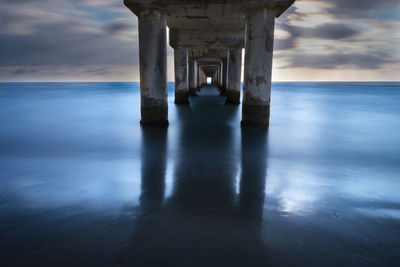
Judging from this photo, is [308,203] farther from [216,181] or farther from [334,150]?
[334,150]

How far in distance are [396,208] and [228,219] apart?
2.07 metres

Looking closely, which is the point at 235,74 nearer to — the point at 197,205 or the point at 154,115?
the point at 154,115

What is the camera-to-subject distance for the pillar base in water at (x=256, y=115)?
833cm

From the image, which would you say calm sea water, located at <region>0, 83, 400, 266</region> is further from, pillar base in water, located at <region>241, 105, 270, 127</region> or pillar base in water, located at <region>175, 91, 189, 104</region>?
pillar base in water, located at <region>175, 91, 189, 104</region>

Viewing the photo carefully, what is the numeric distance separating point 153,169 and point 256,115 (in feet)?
16.0

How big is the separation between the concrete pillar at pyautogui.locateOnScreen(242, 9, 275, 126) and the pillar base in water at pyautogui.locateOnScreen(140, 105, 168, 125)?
2.79 m

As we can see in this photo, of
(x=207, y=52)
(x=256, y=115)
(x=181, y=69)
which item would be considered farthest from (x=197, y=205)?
(x=207, y=52)

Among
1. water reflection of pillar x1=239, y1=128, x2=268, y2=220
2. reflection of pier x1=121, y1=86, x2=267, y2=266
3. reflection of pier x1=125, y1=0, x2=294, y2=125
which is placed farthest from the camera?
reflection of pier x1=125, y1=0, x2=294, y2=125

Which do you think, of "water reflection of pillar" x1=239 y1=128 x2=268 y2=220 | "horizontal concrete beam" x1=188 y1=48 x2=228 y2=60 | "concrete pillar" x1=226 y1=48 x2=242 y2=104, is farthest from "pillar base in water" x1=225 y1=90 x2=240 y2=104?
"water reflection of pillar" x1=239 y1=128 x2=268 y2=220

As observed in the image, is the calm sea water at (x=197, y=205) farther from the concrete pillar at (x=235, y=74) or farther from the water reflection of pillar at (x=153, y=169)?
the concrete pillar at (x=235, y=74)

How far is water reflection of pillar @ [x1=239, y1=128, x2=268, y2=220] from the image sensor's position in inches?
119

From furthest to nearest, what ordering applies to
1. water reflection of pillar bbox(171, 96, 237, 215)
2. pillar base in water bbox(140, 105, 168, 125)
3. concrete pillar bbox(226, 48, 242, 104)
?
concrete pillar bbox(226, 48, 242, 104) < pillar base in water bbox(140, 105, 168, 125) < water reflection of pillar bbox(171, 96, 237, 215)

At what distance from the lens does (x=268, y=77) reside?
8008mm

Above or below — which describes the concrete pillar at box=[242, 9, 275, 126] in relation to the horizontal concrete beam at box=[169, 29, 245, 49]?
below
